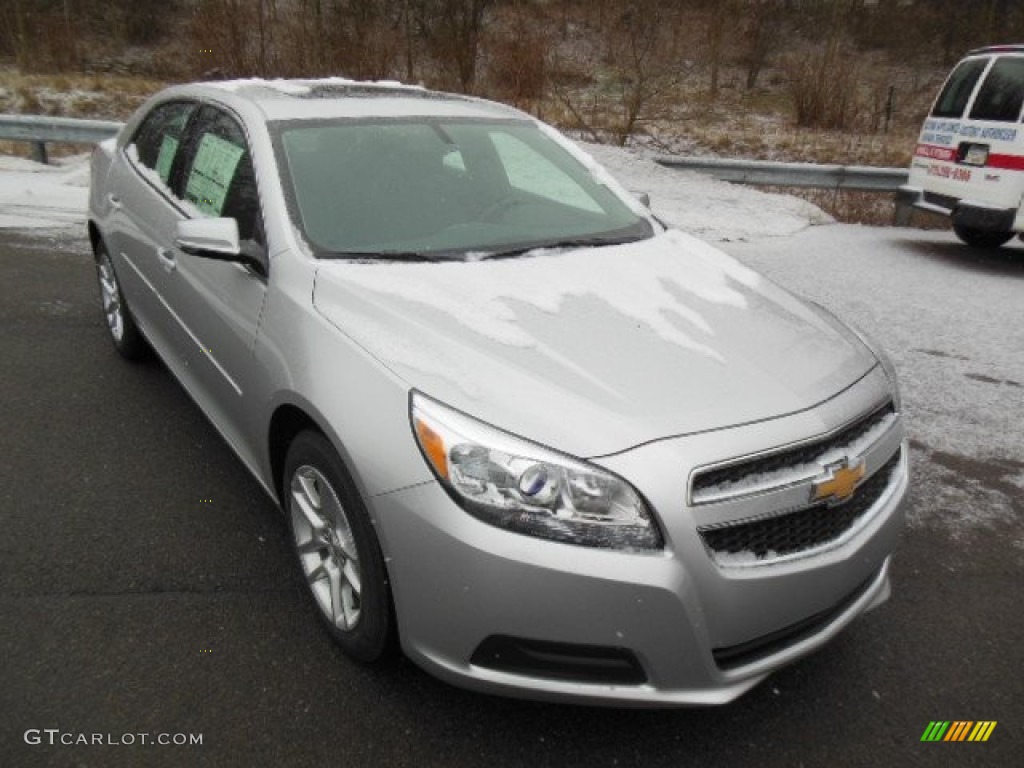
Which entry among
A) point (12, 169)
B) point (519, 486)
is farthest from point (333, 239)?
point (12, 169)

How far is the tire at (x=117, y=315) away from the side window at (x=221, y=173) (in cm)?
115

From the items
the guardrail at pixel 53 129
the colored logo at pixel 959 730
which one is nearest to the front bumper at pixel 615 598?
the colored logo at pixel 959 730

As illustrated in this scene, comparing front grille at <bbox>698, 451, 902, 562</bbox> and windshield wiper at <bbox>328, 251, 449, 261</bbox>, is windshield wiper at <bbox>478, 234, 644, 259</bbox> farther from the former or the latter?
front grille at <bbox>698, 451, 902, 562</bbox>

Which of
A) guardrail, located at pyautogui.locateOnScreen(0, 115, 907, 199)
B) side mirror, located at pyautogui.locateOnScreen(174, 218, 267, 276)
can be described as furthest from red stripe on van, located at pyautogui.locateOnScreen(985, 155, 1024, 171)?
side mirror, located at pyautogui.locateOnScreen(174, 218, 267, 276)

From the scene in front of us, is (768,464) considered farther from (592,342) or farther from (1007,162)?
(1007,162)

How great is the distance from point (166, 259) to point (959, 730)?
3329mm

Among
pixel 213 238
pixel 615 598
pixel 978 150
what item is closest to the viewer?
pixel 615 598

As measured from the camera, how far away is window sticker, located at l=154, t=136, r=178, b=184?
12.1ft

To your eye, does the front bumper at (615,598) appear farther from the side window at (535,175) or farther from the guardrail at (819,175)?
the guardrail at (819,175)

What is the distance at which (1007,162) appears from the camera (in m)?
7.50

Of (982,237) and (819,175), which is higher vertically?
(819,175)

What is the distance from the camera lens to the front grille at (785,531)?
1.93 meters

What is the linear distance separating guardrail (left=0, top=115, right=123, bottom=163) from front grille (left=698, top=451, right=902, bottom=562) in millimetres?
9232

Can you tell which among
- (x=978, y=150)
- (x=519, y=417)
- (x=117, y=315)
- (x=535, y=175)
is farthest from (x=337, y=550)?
(x=978, y=150)
